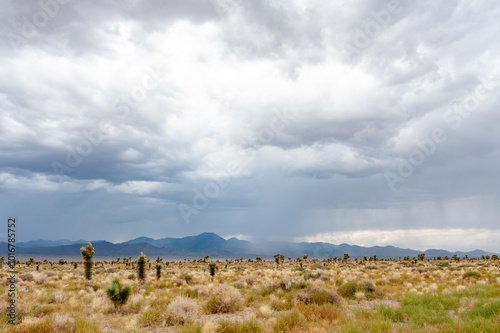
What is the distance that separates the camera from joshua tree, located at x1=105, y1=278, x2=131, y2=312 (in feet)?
51.4

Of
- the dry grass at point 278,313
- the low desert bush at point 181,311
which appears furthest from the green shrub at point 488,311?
the low desert bush at point 181,311

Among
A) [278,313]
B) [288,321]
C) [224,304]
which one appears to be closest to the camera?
[288,321]

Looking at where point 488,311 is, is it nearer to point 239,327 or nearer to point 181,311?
point 239,327

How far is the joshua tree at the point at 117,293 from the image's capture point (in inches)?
616

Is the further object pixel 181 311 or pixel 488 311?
pixel 181 311

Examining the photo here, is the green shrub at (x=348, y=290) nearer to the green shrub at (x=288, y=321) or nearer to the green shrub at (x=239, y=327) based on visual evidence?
the green shrub at (x=288, y=321)

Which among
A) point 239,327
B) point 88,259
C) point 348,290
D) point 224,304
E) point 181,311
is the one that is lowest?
point 348,290

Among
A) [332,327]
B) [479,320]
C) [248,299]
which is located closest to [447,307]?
[479,320]

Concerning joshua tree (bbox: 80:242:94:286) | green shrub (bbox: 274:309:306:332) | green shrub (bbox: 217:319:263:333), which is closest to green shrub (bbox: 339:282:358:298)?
green shrub (bbox: 274:309:306:332)

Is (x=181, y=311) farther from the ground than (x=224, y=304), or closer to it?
farther from the ground

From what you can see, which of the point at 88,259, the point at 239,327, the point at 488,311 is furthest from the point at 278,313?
the point at 88,259

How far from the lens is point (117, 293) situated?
51.8 feet

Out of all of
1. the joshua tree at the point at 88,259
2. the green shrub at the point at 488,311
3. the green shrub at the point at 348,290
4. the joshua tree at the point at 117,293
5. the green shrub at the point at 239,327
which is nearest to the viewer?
the green shrub at the point at 239,327

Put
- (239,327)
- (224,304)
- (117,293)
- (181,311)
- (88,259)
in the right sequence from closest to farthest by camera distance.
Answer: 1. (239,327)
2. (181,311)
3. (224,304)
4. (117,293)
5. (88,259)
